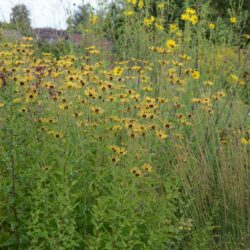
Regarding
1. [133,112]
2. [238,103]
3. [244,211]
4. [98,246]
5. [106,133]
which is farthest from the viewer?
[238,103]

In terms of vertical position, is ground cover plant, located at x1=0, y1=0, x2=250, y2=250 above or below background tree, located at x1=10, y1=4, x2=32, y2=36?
below

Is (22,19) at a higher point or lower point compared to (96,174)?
higher

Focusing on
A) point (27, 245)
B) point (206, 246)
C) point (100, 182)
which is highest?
point (100, 182)

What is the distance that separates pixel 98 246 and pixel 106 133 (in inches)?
34.3

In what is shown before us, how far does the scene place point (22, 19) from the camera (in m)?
5.66

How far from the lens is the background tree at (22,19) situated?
5.50 meters

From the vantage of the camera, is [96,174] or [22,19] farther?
[22,19]

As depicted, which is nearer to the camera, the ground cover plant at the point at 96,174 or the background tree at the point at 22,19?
the ground cover plant at the point at 96,174

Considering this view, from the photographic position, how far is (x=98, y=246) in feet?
8.35

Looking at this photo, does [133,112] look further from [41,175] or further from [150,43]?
[150,43]

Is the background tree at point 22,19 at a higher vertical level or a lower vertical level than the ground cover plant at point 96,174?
higher

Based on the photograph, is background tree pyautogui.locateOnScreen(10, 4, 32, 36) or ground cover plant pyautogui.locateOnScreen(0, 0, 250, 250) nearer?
ground cover plant pyautogui.locateOnScreen(0, 0, 250, 250)

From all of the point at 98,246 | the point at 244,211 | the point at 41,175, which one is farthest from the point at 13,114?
the point at 244,211

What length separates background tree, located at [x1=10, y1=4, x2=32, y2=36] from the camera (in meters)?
5.50
